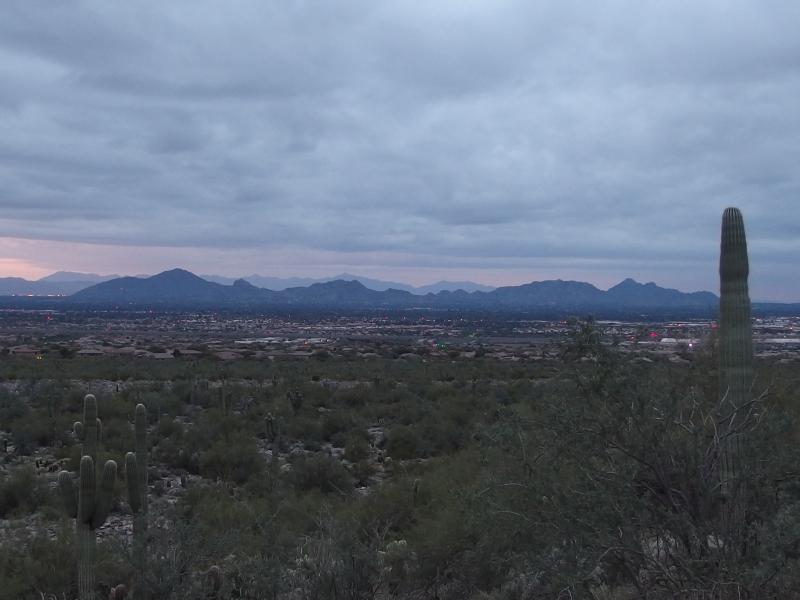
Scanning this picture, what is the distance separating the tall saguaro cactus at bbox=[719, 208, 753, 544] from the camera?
709 centimetres

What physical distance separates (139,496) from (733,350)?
336 inches

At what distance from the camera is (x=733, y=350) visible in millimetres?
8469

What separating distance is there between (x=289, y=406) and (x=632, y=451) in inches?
812

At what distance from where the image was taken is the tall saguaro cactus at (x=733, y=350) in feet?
23.3

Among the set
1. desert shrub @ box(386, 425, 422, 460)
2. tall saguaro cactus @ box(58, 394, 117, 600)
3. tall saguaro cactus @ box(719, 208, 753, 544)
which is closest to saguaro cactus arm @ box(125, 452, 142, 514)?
tall saguaro cactus @ box(58, 394, 117, 600)

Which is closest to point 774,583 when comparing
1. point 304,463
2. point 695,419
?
point 695,419

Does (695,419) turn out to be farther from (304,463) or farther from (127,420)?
(127,420)

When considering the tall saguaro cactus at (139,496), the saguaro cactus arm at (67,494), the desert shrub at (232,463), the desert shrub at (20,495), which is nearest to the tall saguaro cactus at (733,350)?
the tall saguaro cactus at (139,496)

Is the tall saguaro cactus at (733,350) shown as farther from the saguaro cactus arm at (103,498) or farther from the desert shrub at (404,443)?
the desert shrub at (404,443)

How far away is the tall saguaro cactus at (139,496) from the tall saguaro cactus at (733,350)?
245 inches

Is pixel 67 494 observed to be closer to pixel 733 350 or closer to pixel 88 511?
pixel 88 511

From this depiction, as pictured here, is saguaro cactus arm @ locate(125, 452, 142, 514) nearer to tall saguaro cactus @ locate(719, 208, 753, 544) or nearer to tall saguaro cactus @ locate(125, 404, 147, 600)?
tall saguaro cactus @ locate(125, 404, 147, 600)

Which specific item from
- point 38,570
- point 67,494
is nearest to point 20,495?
point 67,494

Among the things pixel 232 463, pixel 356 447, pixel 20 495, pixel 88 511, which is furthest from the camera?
pixel 356 447
